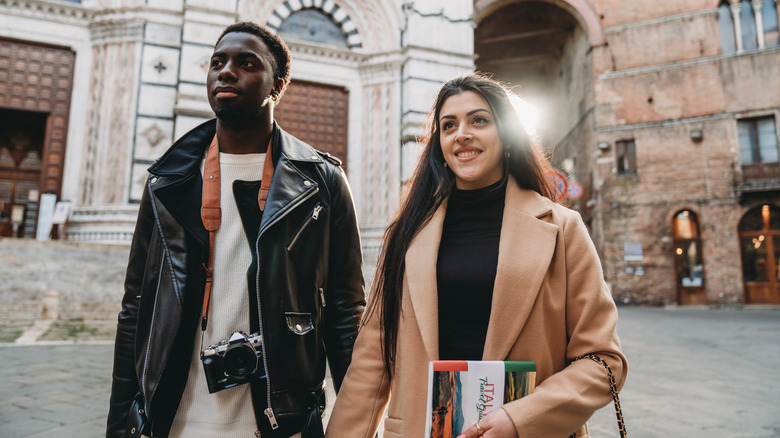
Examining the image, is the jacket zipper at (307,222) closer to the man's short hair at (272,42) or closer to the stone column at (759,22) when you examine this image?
the man's short hair at (272,42)

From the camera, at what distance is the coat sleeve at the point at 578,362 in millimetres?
1227

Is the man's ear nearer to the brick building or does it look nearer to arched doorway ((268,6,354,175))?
arched doorway ((268,6,354,175))

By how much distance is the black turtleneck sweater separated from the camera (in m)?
1.44

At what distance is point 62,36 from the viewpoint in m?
10.4

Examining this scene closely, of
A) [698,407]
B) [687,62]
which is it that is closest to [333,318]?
[698,407]

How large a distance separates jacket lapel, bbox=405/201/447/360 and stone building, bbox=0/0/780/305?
19.1ft

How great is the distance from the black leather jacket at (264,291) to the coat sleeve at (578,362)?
0.69m

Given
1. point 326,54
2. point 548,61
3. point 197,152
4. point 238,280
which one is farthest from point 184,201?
point 548,61

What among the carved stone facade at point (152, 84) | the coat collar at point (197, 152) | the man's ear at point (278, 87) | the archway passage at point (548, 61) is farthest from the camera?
the archway passage at point (548, 61)

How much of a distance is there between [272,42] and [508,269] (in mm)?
1212

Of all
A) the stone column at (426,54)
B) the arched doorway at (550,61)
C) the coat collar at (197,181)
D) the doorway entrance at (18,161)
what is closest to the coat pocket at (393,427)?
the coat collar at (197,181)

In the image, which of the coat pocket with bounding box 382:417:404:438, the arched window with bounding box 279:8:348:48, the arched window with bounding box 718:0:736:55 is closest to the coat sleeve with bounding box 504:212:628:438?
the coat pocket with bounding box 382:417:404:438

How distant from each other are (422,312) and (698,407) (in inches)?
155

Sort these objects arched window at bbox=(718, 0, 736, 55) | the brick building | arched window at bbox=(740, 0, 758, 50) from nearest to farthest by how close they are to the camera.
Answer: the brick building
arched window at bbox=(740, 0, 758, 50)
arched window at bbox=(718, 0, 736, 55)
